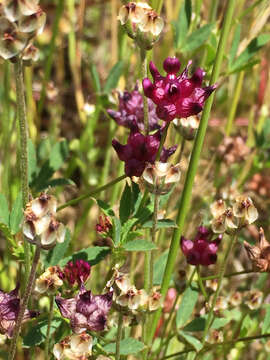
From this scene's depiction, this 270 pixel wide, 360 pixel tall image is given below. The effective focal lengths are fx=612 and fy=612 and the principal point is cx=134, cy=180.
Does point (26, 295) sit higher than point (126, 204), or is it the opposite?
point (126, 204)

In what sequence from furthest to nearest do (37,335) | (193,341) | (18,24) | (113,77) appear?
(113,77) < (193,341) < (37,335) < (18,24)

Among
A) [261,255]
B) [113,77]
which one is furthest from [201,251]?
[113,77]

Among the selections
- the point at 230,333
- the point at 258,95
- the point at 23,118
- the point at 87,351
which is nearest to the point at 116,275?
the point at 87,351

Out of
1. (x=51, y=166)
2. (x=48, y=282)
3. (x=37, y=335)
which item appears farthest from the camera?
(x=51, y=166)

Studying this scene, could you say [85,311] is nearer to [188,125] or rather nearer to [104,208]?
[104,208]

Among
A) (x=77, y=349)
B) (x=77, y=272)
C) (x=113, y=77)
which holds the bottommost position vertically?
(x=77, y=349)

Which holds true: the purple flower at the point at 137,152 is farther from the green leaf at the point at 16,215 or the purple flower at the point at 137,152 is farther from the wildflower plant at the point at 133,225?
the green leaf at the point at 16,215

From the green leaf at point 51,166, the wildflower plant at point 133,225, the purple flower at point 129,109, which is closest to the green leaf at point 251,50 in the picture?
the wildflower plant at point 133,225

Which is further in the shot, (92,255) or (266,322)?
(266,322)
